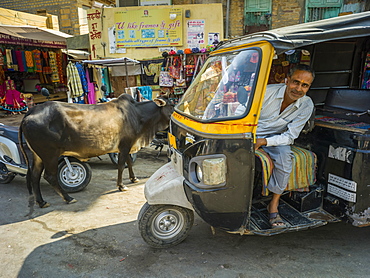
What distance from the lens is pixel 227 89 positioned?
2725 mm

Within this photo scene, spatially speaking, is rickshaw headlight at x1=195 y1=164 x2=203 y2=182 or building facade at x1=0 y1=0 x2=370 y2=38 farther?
building facade at x1=0 y1=0 x2=370 y2=38

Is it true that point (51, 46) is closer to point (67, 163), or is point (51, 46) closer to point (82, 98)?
point (82, 98)

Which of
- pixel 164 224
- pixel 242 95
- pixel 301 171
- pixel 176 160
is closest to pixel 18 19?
pixel 176 160

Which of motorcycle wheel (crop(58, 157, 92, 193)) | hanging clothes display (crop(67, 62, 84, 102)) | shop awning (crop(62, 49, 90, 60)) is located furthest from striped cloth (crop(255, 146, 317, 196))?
shop awning (crop(62, 49, 90, 60))

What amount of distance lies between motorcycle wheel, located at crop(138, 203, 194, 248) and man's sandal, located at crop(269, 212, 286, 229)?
0.86 m

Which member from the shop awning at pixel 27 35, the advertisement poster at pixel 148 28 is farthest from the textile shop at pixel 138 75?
the advertisement poster at pixel 148 28

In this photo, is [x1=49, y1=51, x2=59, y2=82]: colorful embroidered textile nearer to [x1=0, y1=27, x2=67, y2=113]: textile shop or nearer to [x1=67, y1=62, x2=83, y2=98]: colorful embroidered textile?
[x1=0, y1=27, x2=67, y2=113]: textile shop

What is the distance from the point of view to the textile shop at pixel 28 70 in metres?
9.77

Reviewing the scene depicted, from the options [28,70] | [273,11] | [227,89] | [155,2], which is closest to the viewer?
[227,89]

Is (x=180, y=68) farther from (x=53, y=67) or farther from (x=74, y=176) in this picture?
(x=53, y=67)

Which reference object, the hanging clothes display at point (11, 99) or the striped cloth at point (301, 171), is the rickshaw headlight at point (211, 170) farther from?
the hanging clothes display at point (11, 99)

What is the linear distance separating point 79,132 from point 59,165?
2.56ft

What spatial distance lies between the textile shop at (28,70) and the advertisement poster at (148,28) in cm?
221

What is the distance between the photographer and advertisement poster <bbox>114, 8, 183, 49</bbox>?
10.3m
